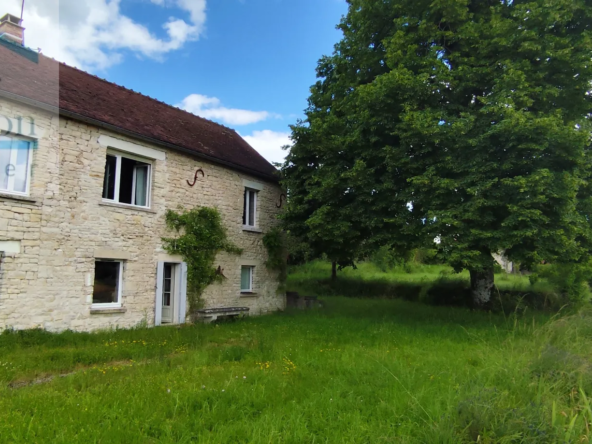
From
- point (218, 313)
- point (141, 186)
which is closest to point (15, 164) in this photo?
point (141, 186)

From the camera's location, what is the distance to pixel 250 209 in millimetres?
14500

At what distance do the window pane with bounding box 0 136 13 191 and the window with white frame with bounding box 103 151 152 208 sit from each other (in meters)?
2.15

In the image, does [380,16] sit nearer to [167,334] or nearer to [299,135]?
[299,135]

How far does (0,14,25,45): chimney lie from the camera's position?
32.7ft

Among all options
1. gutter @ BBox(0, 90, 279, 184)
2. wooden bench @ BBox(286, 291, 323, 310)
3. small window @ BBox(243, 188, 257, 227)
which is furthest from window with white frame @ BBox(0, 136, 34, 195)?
wooden bench @ BBox(286, 291, 323, 310)

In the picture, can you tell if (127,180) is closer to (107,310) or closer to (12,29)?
(107,310)

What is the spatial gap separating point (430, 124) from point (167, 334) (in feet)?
26.3

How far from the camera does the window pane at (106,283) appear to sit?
9789 millimetres

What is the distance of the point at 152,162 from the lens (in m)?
11.1

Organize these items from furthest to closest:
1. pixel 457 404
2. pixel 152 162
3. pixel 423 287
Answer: pixel 423 287, pixel 152 162, pixel 457 404

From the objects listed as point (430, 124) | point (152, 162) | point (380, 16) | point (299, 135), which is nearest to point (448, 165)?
point (430, 124)

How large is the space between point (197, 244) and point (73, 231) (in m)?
3.45

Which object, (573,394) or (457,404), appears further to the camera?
(573,394)

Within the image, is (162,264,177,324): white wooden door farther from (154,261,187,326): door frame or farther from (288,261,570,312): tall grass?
(288,261,570,312): tall grass
